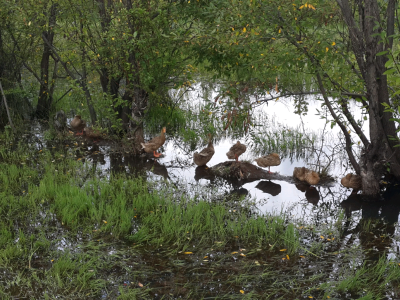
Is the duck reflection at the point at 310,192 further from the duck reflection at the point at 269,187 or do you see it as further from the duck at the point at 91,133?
the duck at the point at 91,133

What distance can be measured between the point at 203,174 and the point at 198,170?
22cm

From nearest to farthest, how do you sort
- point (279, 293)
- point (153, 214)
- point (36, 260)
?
point (279, 293)
point (36, 260)
point (153, 214)

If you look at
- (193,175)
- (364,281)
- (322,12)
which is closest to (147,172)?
(193,175)

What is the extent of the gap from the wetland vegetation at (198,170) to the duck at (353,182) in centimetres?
10

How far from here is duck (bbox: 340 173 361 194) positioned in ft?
21.9

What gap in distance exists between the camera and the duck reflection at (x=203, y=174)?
7.47 metres

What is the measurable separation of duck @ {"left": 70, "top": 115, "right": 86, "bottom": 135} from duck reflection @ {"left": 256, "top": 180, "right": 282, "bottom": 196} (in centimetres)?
448

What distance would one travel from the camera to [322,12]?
18.7ft

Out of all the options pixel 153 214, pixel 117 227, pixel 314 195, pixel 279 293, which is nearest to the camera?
pixel 279 293

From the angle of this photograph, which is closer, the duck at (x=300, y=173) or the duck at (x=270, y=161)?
Answer: the duck at (x=300, y=173)

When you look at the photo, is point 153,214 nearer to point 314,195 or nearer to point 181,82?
point 314,195

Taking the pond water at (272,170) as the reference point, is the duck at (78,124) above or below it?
above

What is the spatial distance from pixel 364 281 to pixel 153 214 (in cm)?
262

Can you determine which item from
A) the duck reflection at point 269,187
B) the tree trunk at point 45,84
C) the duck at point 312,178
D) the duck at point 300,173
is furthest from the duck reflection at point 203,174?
the tree trunk at point 45,84
